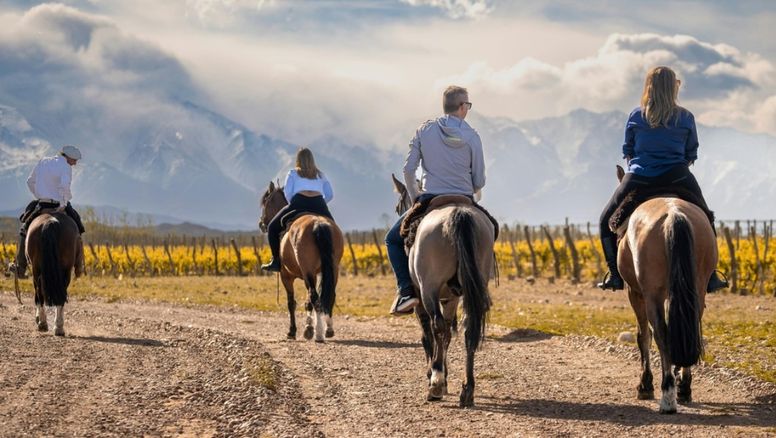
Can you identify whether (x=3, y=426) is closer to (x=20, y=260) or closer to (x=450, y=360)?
(x=450, y=360)

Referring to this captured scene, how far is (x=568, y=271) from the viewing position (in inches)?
1481

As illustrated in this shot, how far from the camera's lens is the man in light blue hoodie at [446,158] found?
884 centimetres

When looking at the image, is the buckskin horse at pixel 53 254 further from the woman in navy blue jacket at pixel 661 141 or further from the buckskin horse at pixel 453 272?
the woman in navy blue jacket at pixel 661 141

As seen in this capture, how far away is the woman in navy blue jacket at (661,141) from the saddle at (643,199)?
44 millimetres

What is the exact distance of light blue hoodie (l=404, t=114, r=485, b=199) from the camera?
8.83m

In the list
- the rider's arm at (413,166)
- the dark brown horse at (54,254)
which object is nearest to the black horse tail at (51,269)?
the dark brown horse at (54,254)

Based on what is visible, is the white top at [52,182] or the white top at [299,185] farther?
the white top at [52,182]

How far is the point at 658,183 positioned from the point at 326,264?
5829mm

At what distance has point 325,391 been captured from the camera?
28.7 feet

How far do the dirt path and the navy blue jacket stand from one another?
6.67 feet

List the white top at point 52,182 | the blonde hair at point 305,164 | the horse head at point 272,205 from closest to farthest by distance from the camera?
the blonde hair at point 305,164 → the white top at point 52,182 → the horse head at point 272,205

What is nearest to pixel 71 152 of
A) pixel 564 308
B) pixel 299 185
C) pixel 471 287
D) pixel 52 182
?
pixel 52 182

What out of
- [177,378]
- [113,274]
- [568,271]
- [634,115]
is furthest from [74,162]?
[113,274]

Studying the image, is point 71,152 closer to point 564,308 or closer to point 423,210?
point 423,210
